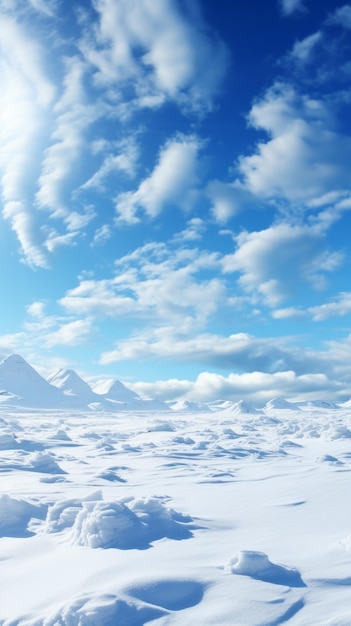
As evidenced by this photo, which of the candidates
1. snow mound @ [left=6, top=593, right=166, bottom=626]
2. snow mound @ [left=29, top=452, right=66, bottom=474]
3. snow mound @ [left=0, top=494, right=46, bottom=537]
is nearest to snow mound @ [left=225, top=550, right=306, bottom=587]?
snow mound @ [left=6, top=593, right=166, bottom=626]

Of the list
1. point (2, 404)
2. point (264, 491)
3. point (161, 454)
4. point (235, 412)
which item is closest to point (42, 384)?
point (2, 404)

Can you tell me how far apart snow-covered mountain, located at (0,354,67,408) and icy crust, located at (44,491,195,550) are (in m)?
143

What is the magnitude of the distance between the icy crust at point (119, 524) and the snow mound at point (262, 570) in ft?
6.45

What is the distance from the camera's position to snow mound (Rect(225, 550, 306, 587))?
5.57m

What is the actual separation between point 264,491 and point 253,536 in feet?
14.8

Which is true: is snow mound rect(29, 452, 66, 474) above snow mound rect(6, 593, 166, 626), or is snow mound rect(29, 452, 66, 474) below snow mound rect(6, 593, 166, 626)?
above

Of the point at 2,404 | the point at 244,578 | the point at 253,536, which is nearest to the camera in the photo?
the point at 244,578

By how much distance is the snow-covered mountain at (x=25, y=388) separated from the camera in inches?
5867

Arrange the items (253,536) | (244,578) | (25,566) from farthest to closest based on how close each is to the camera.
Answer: (253,536) → (25,566) → (244,578)

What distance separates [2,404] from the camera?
134500 mm

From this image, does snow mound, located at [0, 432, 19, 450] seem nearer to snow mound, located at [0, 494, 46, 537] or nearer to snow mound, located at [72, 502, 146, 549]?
snow mound, located at [0, 494, 46, 537]

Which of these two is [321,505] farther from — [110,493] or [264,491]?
[110,493]

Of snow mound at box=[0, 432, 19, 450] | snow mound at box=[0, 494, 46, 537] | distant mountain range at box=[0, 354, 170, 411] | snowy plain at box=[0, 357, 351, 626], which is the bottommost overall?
snowy plain at box=[0, 357, 351, 626]

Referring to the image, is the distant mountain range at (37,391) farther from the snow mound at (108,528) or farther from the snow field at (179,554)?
the snow mound at (108,528)
